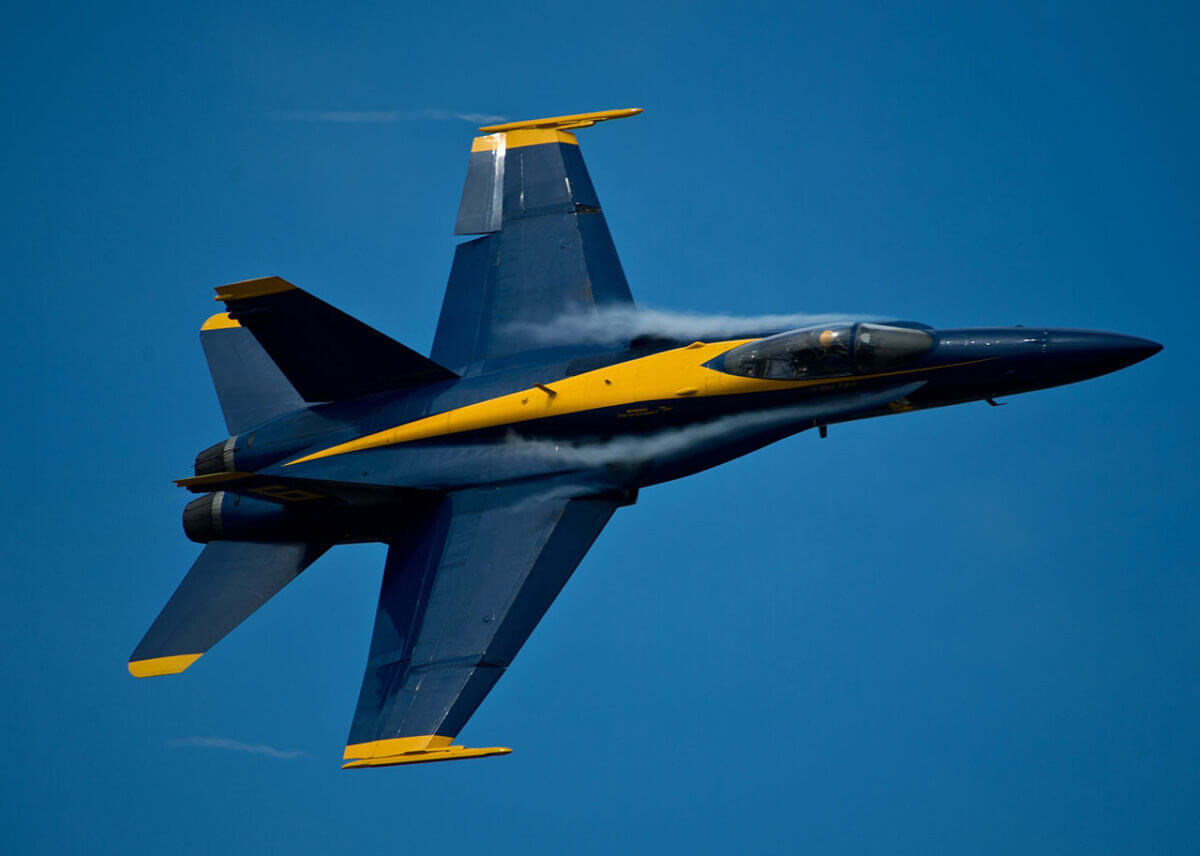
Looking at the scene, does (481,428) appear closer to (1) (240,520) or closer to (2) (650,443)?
(2) (650,443)

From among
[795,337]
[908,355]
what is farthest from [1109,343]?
[795,337]

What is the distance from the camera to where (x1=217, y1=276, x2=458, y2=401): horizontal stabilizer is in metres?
22.3

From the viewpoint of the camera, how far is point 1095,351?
67.7 ft

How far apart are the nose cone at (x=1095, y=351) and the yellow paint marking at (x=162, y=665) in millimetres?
12340

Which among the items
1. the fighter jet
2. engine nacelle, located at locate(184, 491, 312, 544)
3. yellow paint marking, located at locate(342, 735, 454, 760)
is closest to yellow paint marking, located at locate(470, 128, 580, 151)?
the fighter jet

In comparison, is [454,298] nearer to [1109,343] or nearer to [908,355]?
[908,355]

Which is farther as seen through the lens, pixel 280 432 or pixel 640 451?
pixel 280 432

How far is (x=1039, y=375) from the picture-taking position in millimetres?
20766

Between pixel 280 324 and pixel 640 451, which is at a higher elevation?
pixel 280 324

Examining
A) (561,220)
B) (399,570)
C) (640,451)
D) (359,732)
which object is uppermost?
(561,220)

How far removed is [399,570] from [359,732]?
2611 millimetres

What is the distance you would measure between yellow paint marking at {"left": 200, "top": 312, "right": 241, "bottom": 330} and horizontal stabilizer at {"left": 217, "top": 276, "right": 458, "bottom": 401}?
7.51ft

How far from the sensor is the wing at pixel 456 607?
20.3 metres

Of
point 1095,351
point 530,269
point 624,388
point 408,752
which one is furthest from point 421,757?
point 1095,351
